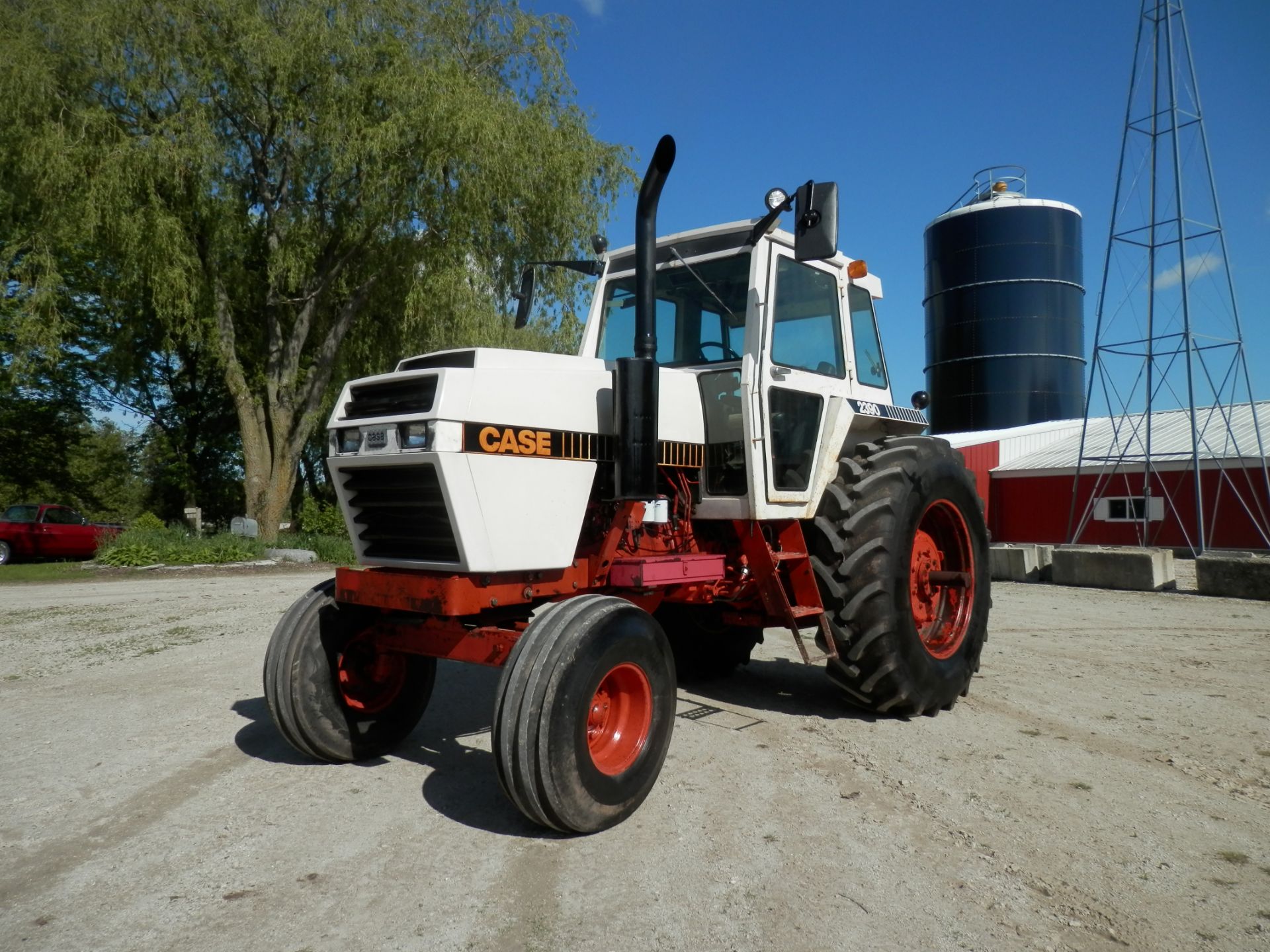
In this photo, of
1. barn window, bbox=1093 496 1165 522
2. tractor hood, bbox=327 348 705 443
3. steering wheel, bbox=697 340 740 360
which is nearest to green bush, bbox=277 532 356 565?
steering wheel, bbox=697 340 740 360

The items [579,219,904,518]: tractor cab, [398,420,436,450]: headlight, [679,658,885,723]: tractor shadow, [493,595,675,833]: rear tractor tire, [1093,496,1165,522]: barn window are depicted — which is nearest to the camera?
[493,595,675,833]: rear tractor tire

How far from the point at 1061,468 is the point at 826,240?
63.7 feet

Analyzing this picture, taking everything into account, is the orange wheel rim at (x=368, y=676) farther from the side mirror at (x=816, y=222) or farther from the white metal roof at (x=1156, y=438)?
the white metal roof at (x=1156, y=438)

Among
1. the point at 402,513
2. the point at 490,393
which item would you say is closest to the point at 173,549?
the point at 402,513

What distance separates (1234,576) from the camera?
41.4ft

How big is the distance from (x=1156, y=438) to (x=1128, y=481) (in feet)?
6.76

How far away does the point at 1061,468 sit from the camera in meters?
21.7

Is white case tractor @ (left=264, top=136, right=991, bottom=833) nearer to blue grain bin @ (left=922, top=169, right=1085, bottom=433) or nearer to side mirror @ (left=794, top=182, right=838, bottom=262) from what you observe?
side mirror @ (left=794, top=182, right=838, bottom=262)

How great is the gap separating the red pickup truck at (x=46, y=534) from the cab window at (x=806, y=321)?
695 inches

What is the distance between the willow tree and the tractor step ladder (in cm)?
1311

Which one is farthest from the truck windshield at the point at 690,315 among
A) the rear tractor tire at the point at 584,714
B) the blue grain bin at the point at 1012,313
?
the blue grain bin at the point at 1012,313

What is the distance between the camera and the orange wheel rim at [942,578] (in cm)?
594

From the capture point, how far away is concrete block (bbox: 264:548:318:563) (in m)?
17.1

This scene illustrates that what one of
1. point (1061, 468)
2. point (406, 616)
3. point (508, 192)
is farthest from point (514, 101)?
point (406, 616)
